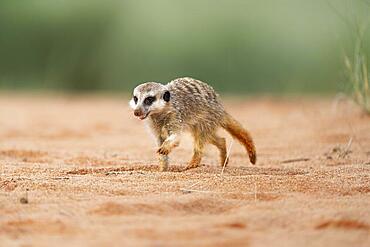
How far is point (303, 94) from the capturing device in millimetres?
12016

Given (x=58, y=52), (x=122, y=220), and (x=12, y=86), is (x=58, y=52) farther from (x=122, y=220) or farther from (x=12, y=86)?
(x=122, y=220)

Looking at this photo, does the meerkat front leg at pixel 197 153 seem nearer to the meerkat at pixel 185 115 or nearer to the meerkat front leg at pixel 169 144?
the meerkat at pixel 185 115

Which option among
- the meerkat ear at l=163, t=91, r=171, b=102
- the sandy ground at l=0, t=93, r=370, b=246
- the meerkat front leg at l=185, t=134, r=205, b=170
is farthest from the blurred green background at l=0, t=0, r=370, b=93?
the meerkat ear at l=163, t=91, r=171, b=102

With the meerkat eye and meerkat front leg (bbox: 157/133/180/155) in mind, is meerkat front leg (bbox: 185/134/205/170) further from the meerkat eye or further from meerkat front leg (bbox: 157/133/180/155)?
the meerkat eye

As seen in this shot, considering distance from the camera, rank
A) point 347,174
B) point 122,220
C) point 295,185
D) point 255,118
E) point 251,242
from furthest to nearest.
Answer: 1. point 255,118
2. point 347,174
3. point 295,185
4. point 122,220
5. point 251,242

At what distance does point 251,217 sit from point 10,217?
89cm

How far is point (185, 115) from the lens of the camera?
549 centimetres

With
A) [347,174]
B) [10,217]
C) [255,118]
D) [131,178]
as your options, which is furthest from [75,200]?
[255,118]


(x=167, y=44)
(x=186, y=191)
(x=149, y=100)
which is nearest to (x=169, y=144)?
(x=149, y=100)

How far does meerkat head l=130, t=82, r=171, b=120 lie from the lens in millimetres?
5273

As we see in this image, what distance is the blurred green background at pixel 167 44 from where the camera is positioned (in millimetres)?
12156

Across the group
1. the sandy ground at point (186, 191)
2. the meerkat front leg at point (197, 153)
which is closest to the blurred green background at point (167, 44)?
the sandy ground at point (186, 191)

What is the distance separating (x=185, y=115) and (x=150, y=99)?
292mm

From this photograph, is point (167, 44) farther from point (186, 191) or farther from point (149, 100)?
point (186, 191)
